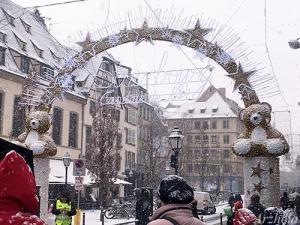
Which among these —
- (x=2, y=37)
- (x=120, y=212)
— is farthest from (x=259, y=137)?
(x=2, y=37)

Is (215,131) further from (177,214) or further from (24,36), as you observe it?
(177,214)

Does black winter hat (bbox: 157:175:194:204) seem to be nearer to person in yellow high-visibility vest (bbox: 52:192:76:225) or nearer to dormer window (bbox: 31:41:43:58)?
person in yellow high-visibility vest (bbox: 52:192:76:225)

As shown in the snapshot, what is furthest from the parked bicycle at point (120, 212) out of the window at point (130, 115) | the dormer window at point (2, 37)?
the window at point (130, 115)

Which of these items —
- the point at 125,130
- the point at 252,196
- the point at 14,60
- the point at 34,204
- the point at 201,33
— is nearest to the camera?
the point at 34,204

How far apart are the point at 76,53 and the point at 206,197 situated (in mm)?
21756

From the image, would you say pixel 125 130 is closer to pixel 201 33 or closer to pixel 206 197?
pixel 206 197

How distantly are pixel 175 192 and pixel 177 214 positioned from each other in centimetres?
15

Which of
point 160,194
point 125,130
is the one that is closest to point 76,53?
point 160,194

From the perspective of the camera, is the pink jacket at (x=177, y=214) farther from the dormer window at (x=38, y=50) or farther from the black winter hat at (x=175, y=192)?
the dormer window at (x=38, y=50)

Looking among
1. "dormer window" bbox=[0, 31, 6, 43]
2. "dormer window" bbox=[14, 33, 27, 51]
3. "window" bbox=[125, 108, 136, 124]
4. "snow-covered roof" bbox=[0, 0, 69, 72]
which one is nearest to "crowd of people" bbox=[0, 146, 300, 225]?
"snow-covered roof" bbox=[0, 0, 69, 72]

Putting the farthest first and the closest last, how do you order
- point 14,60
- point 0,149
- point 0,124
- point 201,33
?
point 14,60 < point 0,124 < point 201,33 < point 0,149

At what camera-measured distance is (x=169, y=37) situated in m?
12.3

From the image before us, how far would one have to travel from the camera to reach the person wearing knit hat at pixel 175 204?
3158 millimetres

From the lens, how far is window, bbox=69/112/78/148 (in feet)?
126
